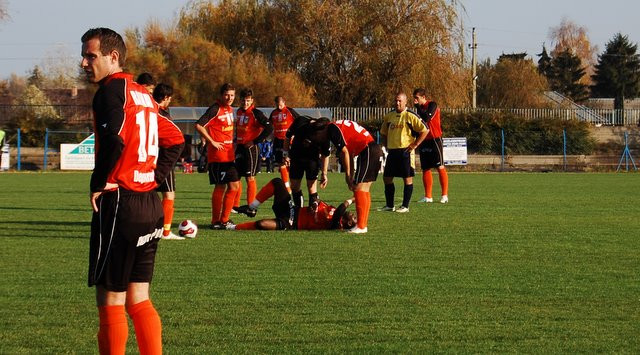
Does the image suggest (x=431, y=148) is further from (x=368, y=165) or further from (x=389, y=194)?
(x=368, y=165)

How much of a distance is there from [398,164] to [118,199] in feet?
37.9

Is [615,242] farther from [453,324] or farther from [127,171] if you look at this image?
[127,171]

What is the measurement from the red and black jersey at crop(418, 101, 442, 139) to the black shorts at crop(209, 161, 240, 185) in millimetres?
5150

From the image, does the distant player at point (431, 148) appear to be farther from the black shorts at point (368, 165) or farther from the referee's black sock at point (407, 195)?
the black shorts at point (368, 165)

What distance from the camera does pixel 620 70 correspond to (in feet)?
296

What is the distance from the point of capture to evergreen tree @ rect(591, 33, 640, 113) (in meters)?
88.9

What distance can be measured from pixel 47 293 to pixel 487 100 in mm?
64457

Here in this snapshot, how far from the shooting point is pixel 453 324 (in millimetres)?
6297

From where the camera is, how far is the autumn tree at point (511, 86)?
67688 millimetres

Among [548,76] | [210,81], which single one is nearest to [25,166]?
[210,81]

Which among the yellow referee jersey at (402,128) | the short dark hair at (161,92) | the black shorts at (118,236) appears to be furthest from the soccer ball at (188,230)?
the black shorts at (118,236)

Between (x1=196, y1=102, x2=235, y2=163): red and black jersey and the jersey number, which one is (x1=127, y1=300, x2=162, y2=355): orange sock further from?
(x1=196, y1=102, x2=235, y2=163): red and black jersey

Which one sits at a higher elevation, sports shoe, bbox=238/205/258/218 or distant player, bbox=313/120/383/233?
distant player, bbox=313/120/383/233

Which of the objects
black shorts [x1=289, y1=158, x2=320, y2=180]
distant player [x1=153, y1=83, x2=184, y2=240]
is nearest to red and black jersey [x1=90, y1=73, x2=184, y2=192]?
distant player [x1=153, y1=83, x2=184, y2=240]
